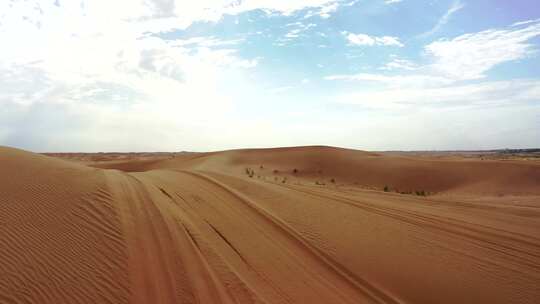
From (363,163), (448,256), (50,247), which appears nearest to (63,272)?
(50,247)

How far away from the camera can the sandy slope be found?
5133 millimetres

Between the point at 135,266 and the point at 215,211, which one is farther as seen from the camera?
the point at 215,211

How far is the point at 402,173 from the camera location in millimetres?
26000

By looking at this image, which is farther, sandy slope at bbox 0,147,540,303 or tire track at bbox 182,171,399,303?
tire track at bbox 182,171,399,303

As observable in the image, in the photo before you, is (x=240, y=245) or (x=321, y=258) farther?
(x=240, y=245)

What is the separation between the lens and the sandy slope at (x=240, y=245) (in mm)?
5133

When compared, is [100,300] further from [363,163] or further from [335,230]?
[363,163]

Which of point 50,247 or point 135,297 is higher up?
point 50,247

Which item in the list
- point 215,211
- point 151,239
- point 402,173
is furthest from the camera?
point 402,173

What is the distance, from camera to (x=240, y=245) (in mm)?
6711

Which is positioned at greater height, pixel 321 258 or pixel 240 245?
pixel 240 245

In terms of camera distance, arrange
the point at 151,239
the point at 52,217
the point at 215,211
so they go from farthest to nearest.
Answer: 1. the point at 215,211
2. the point at 52,217
3. the point at 151,239

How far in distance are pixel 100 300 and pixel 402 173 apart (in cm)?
2409

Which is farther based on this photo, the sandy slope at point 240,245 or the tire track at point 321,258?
the tire track at point 321,258
